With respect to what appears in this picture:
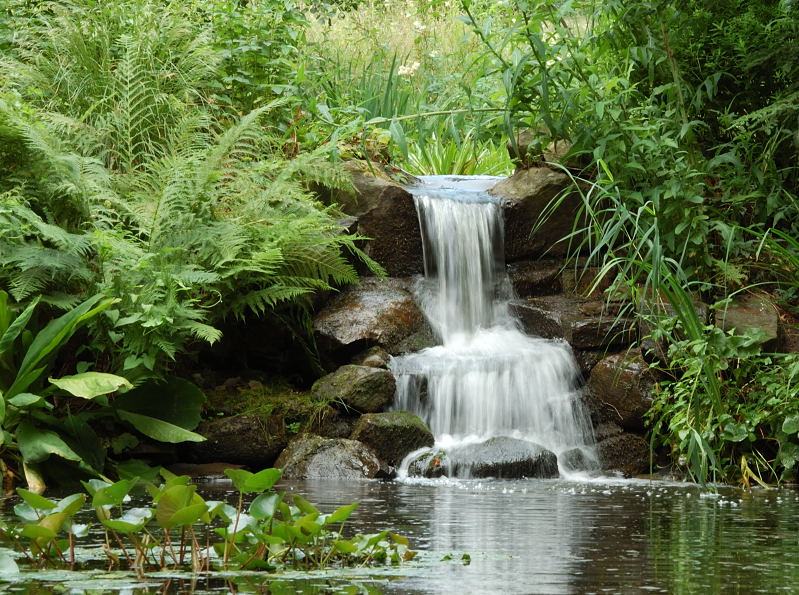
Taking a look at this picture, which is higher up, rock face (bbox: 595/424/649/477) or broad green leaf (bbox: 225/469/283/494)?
rock face (bbox: 595/424/649/477)

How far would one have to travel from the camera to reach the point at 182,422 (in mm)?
5879

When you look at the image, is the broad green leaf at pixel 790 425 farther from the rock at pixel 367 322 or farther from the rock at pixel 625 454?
the rock at pixel 367 322

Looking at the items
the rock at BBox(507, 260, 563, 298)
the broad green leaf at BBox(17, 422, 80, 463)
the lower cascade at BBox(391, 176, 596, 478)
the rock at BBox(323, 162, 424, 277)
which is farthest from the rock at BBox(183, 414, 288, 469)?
the rock at BBox(507, 260, 563, 298)

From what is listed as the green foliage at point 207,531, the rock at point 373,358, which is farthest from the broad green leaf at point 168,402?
the green foliage at point 207,531

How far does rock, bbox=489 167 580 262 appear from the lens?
8711 millimetres

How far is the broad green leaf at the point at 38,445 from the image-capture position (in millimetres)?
5098

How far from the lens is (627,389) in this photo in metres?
7.00

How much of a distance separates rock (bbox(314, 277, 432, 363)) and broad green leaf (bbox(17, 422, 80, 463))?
2512mm

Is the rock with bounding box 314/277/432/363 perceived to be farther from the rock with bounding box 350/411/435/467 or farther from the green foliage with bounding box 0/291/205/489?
the green foliage with bounding box 0/291/205/489

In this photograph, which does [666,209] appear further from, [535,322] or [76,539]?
[76,539]

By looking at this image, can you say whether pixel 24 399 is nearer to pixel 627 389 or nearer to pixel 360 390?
pixel 360 390

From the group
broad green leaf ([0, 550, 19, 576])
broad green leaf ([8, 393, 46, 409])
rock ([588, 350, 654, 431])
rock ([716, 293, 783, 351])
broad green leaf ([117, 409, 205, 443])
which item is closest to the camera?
broad green leaf ([0, 550, 19, 576])

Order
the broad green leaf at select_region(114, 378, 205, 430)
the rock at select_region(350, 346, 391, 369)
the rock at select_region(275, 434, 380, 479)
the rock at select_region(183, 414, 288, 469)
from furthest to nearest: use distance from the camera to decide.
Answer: the rock at select_region(350, 346, 391, 369) < the rock at select_region(183, 414, 288, 469) < the rock at select_region(275, 434, 380, 479) < the broad green leaf at select_region(114, 378, 205, 430)

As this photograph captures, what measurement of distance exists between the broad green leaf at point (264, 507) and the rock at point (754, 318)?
4647mm
